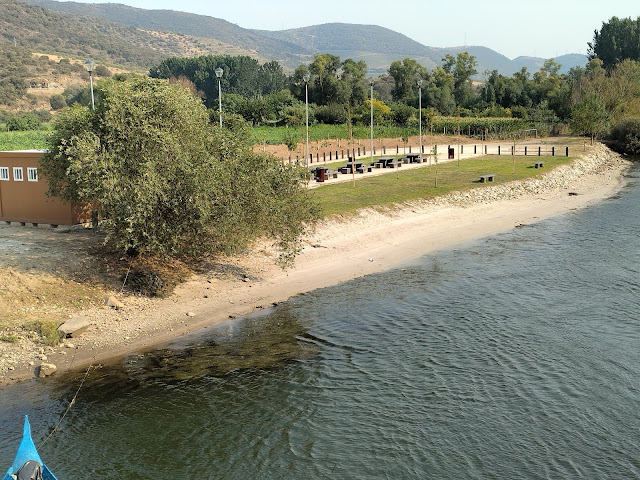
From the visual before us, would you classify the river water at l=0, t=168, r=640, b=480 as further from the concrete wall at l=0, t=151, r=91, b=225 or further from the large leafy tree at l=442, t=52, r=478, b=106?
the large leafy tree at l=442, t=52, r=478, b=106

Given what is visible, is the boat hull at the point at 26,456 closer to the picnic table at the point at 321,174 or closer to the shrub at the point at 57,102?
the picnic table at the point at 321,174

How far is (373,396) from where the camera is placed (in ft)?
55.0

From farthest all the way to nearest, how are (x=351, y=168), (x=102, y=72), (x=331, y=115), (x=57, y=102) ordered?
(x=102, y=72), (x=57, y=102), (x=331, y=115), (x=351, y=168)

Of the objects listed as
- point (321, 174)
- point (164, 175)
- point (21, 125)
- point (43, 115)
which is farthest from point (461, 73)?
point (164, 175)

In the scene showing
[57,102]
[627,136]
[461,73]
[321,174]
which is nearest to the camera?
[321,174]

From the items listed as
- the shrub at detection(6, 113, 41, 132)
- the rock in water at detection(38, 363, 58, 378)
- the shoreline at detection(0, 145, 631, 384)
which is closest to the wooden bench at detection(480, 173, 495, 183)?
the shoreline at detection(0, 145, 631, 384)

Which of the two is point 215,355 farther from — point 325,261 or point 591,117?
point 591,117

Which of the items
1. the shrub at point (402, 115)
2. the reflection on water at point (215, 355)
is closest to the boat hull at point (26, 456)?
the reflection on water at point (215, 355)

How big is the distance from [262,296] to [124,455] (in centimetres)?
1014

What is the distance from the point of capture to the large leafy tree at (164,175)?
69.2ft

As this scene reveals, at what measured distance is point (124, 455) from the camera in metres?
14.3

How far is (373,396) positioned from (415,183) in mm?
27683

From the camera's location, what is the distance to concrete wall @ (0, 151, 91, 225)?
87.9 feet

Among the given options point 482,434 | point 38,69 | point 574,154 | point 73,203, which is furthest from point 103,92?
point 38,69
